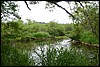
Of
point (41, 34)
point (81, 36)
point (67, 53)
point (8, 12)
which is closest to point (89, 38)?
point (81, 36)

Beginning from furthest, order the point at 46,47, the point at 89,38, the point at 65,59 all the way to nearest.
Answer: the point at 89,38 < the point at 46,47 < the point at 65,59

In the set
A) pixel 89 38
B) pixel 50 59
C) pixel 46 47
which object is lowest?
pixel 89 38

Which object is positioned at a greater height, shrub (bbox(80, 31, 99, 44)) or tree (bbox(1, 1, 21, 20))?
tree (bbox(1, 1, 21, 20))

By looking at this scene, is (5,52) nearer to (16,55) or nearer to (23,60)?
(16,55)

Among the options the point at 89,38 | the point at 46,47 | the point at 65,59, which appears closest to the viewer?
the point at 65,59

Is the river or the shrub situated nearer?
the river

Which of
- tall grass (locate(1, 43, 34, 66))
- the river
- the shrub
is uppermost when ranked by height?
tall grass (locate(1, 43, 34, 66))

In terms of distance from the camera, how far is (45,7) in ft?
26.7

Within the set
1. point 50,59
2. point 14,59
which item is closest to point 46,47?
point 50,59

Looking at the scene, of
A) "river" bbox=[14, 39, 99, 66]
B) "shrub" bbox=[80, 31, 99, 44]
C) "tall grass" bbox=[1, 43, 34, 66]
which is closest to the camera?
"tall grass" bbox=[1, 43, 34, 66]

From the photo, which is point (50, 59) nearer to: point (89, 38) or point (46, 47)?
point (46, 47)

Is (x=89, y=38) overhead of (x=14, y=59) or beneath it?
beneath

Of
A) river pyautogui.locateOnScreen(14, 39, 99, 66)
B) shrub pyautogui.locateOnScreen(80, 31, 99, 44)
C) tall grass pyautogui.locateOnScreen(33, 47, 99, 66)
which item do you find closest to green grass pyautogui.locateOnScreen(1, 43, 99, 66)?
tall grass pyautogui.locateOnScreen(33, 47, 99, 66)

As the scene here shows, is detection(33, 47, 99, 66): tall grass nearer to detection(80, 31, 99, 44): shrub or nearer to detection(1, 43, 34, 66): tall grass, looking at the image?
detection(1, 43, 34, 66): tall grass
